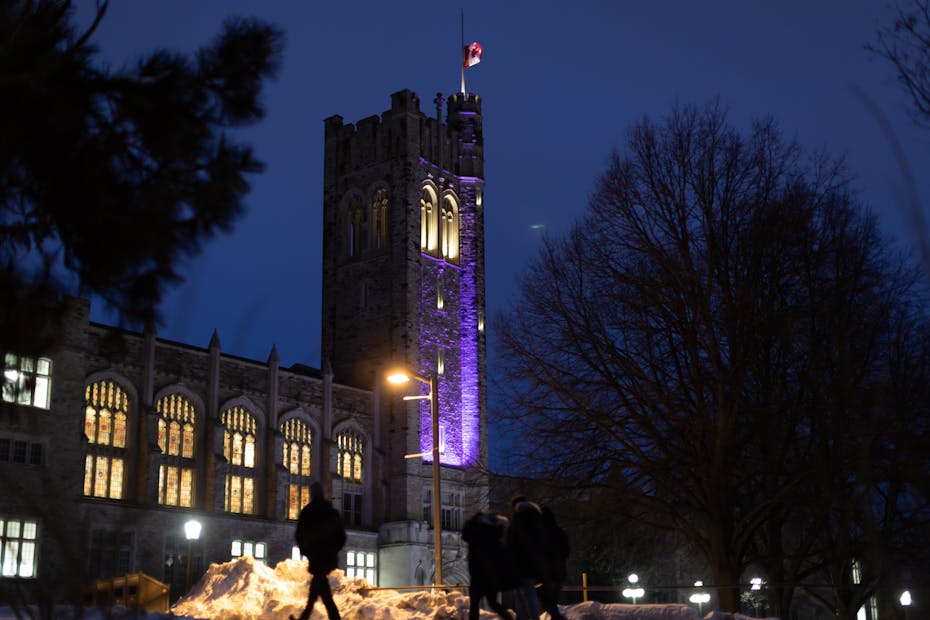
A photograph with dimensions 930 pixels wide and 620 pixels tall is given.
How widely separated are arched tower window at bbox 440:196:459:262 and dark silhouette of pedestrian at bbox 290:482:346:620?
42.9 metres

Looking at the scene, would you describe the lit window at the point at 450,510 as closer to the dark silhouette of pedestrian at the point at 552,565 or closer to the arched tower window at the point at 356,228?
the arched tower window at the point at 356,228

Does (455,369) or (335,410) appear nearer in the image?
(335,410)

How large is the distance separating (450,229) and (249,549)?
21572mm

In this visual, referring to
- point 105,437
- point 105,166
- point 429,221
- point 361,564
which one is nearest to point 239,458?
point 105,437

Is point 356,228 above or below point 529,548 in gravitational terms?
above

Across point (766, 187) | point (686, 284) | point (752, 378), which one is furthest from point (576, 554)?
point (766, 187)

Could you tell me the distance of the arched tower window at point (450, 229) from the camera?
55.1m

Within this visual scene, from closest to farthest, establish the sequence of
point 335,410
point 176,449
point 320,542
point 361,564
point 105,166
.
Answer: point 105,166 < point 320,542 < point 176,449 < point 361,564 < point 335,410

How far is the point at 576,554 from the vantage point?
23.8 metres

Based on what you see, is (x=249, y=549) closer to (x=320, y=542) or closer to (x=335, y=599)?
(x=335, y=599)

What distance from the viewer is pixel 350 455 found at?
47.9 metres

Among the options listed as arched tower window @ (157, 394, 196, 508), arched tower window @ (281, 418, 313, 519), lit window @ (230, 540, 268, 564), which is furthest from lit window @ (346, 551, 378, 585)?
arched tower window @ (157, 394, 196, 508)

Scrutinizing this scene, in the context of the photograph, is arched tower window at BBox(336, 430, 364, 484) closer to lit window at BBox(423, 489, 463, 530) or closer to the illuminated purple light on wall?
the illuminated purple light on wall

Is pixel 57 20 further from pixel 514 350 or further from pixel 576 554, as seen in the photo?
pixel 576 554
